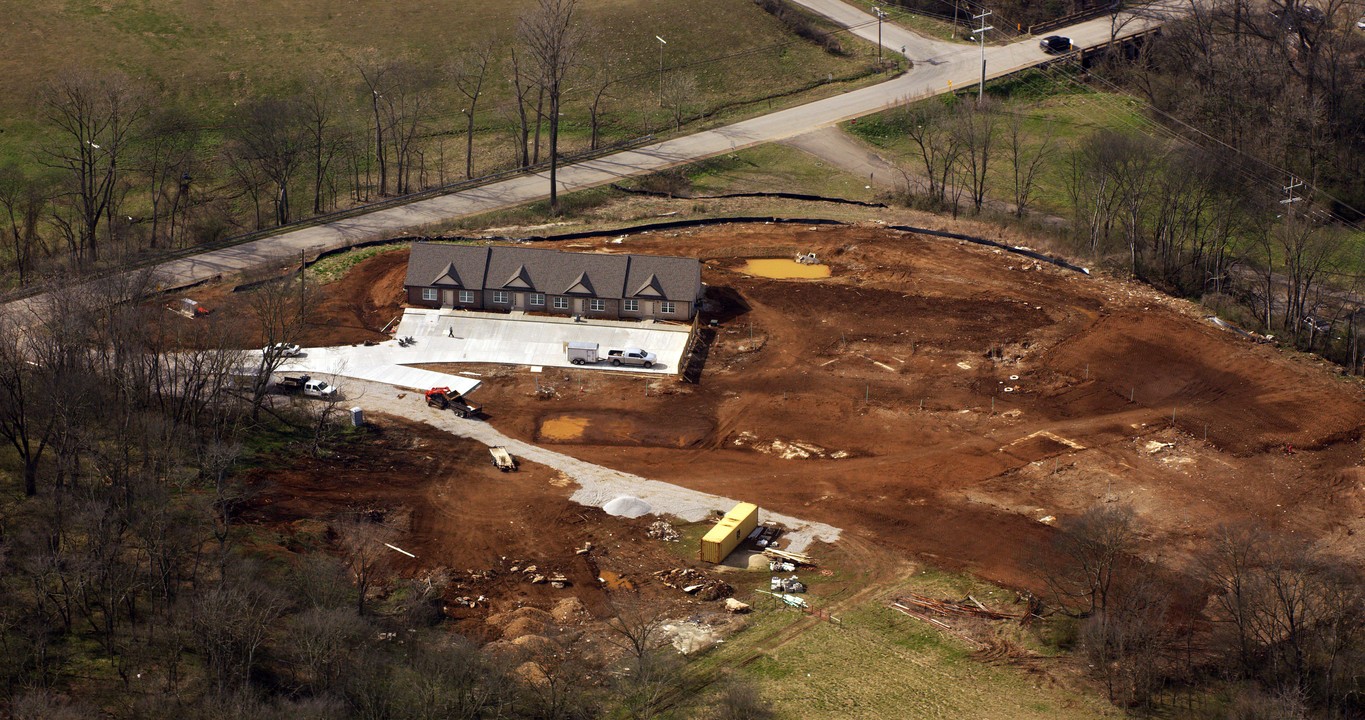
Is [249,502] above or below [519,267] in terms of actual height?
below

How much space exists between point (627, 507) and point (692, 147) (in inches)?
2071

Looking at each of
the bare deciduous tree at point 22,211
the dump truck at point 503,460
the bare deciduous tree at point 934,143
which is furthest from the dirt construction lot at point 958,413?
the bare deciduous tree at point 22,211

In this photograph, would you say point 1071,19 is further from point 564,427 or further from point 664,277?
point 564,427

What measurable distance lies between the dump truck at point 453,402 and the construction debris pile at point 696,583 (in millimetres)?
18745

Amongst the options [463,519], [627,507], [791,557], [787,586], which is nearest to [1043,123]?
[627,507]

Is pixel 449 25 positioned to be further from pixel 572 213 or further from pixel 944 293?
pixel 944 293

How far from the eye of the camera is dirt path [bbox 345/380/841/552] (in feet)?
192

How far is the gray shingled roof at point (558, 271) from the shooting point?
258 feet

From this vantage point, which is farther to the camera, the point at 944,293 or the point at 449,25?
the point at 449,25

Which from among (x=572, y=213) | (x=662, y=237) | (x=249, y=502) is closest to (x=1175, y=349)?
(x=662, y=237)

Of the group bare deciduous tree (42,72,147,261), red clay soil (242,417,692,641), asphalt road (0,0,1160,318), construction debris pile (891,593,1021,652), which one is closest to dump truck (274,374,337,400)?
red clay soil (242,417,692,641)

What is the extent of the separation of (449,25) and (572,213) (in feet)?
120

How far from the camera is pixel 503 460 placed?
6381 cm

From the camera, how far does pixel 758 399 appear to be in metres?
70.3
